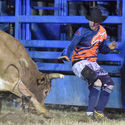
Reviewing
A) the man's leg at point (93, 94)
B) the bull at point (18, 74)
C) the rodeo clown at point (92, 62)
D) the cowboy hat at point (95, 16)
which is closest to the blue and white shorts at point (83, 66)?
the rodeo clown at point (92, 62)

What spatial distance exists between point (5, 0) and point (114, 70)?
3601 millimetres

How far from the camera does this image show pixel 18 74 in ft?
13.4

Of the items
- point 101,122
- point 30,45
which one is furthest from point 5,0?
point 101,122

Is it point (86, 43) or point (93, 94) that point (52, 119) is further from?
point (86, 43)

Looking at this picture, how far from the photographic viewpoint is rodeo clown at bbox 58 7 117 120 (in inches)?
171

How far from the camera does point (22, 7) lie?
566 centimetres

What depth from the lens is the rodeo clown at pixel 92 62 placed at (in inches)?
171

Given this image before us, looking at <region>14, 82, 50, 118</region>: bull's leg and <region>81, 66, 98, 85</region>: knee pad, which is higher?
<region>81, 66, 98, 85</region>: knee pad

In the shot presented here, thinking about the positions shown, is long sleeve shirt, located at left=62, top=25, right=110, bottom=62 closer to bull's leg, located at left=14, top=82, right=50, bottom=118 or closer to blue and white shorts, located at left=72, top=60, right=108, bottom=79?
blue and white shorts, located at left=72, top=60, right=108, bottom=79

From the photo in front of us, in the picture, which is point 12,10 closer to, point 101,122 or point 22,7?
point 22,7

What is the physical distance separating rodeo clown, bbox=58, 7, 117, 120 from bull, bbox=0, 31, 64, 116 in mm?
397

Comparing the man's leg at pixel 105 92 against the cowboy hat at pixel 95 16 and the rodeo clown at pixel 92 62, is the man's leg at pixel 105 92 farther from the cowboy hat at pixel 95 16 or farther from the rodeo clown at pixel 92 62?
the cowboy hat at pixel 95 16

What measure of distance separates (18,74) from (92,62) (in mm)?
1033

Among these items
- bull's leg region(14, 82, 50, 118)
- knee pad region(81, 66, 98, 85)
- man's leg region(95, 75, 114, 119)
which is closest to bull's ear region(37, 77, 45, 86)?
bull's leg region(14, 82, 50, 118)
